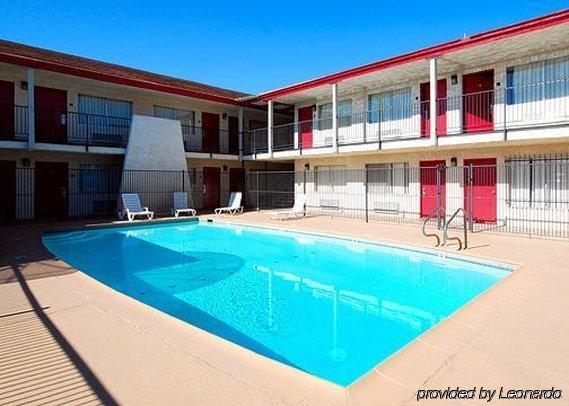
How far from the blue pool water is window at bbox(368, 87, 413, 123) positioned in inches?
278

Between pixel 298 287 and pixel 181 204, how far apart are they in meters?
11.9

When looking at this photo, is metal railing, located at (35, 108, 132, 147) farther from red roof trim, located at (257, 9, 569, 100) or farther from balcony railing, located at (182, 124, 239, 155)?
red roof trim, located at (257, 9, 569, 100)

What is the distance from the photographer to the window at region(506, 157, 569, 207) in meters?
12.2

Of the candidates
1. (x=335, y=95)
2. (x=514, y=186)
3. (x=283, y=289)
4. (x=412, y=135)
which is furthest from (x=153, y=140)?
(x=514, y=186)

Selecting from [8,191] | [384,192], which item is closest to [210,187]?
[8,191]

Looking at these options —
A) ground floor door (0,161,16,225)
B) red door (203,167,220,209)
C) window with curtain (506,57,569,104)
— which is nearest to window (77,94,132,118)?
ground floor door (0,161,16,225)

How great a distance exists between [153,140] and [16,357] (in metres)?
15.4

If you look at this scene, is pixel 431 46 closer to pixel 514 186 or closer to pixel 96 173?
pixel 514 186

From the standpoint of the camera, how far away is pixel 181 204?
60.5 feet

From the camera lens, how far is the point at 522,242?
10.1 meters

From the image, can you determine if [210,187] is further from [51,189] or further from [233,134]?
[51,189]

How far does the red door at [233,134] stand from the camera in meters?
23.2

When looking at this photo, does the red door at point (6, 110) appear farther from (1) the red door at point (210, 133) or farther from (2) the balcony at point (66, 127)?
(1) the red door at point (210, 133)

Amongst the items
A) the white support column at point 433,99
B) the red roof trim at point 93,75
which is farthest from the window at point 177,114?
the white support column at point 433,99
